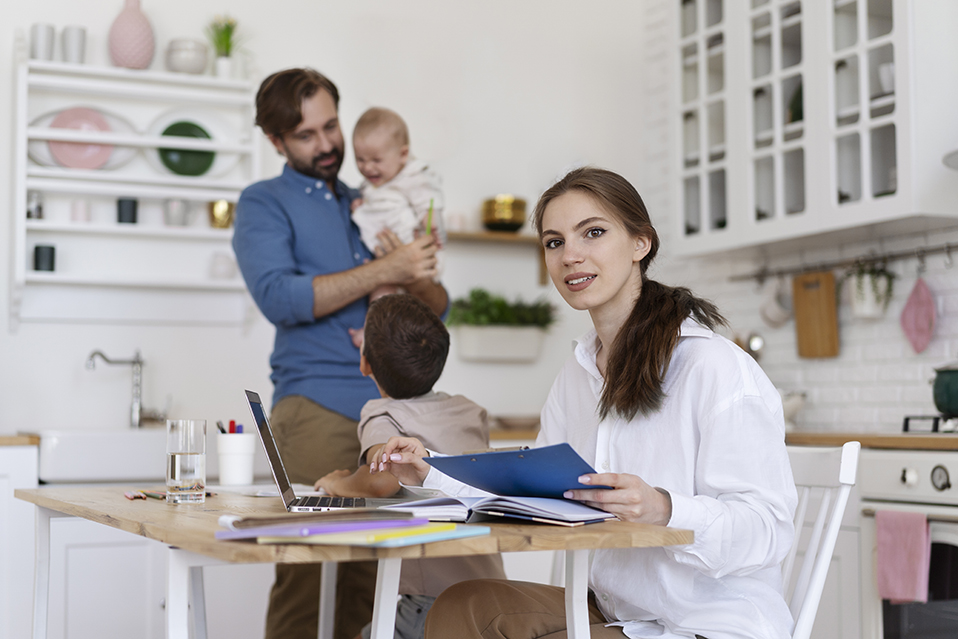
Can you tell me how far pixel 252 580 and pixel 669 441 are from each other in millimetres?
1891

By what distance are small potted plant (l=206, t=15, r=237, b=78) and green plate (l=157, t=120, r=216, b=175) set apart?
22 cm

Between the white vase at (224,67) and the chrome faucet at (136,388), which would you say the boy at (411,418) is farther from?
the white vase at (224,67)

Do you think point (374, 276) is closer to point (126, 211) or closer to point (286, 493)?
point (286, 493)

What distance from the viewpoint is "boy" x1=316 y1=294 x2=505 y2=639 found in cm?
173

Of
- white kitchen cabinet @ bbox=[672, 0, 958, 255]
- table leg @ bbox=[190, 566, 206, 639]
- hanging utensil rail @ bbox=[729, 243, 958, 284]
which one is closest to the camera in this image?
table leg @ bbox=[190, 566, 206, 639]

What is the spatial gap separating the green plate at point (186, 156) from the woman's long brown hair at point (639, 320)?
6.96 ft

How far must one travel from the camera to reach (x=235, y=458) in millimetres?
1927

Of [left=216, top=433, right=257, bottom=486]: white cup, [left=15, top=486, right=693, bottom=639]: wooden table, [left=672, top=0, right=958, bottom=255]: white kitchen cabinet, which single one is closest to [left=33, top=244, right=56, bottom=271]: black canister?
[left=216, top=433, right=257, bottom=486]: white cup

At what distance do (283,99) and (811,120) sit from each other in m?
1.88

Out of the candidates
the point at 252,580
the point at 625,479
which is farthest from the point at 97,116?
the point at 625,479

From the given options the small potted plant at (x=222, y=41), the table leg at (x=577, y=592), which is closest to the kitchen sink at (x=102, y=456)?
the small potted plant at (x=222, y=41)

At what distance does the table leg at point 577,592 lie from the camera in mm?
1111

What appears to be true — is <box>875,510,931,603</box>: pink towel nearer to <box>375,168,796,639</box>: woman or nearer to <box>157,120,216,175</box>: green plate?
<box>375,168,796,639</box>: woman

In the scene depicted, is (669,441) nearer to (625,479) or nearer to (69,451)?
(625,479)
